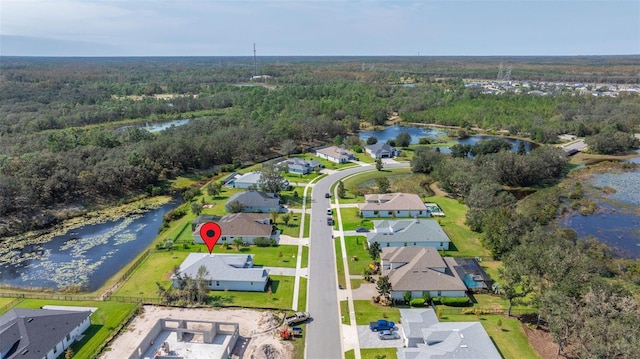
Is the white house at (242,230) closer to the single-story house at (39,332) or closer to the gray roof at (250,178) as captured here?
the single-story house at (39,332)

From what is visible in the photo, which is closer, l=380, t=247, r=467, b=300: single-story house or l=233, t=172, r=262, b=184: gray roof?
Answer: l=380, t=247, r=467, b=300: single-story house

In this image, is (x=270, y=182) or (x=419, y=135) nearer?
(x=270, y=182)

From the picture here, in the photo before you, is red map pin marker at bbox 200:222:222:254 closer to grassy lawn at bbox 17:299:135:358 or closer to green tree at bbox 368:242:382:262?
grassy lawn at bbox 17:299:135:358

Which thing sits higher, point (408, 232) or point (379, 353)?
point (408, 232)

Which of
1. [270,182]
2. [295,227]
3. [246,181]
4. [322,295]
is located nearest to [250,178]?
[246,181]

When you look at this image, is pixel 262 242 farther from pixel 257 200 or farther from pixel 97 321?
pixel 97 321

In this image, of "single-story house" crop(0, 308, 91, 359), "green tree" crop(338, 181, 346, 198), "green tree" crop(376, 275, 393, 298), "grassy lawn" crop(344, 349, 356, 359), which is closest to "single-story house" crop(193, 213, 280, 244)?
"green tree" crop(376, 275, 393, 298)

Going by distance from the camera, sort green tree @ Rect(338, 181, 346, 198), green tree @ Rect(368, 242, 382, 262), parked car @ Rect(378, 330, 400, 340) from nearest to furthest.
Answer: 1. parked car @ Rect(378, 330, 400, 340)
2. green tree @ Rect(368, 242, 382, 262)
3. green tree @ Rect(338, 181, 346, 198)

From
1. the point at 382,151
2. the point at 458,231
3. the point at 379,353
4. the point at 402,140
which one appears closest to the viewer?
the point at 379,353

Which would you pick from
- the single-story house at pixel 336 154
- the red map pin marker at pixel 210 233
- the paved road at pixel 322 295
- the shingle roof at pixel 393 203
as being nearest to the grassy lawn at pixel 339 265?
the paved road at pixel 322 295
